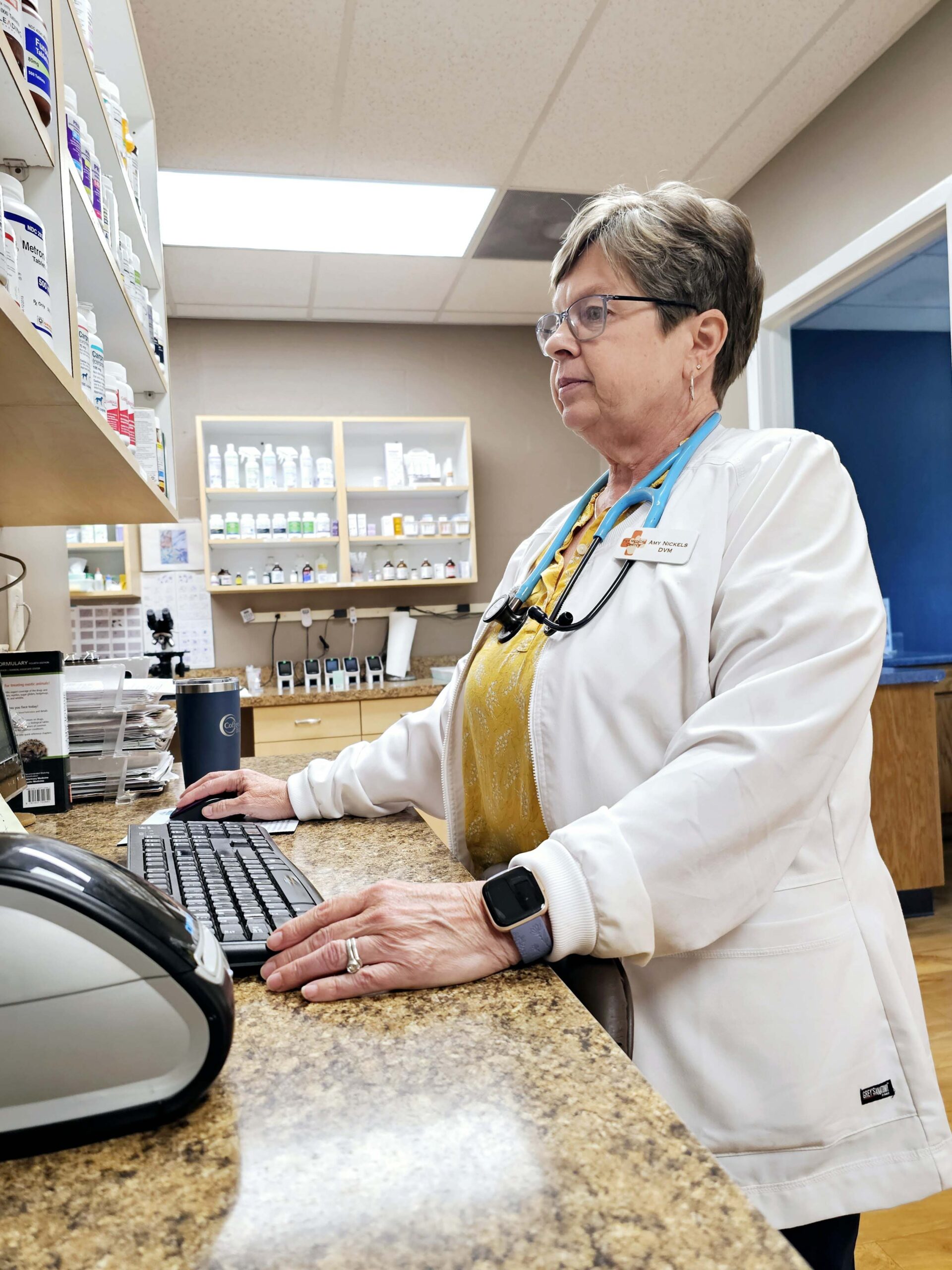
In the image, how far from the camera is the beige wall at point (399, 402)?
451 centimetres

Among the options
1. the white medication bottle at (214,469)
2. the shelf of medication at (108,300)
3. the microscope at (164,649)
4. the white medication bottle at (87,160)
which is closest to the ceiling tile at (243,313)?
the white medication bottle at (214,469)

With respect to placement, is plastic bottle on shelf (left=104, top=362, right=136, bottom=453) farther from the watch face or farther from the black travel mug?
the watch face

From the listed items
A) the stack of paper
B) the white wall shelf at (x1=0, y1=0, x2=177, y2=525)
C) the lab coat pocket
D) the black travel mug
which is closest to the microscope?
the white wall shelf at (x1=0, y1=0, x2=177, y2=525)

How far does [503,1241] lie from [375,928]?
0.30 m

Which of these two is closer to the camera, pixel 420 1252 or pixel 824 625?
pixel 420 1252

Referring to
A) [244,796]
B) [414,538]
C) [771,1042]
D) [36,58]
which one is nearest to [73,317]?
[36,58]

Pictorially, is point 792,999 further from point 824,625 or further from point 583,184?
point 583,184

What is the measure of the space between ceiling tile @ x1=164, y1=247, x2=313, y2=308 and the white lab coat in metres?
3.38

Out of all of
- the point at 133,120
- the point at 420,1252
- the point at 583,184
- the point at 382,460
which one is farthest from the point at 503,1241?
the point at 382,460

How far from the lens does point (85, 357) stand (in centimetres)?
119

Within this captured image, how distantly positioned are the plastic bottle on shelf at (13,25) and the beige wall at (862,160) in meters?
2.13

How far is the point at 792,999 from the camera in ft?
2.66

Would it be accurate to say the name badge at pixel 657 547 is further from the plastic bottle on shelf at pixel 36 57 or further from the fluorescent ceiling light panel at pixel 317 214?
the fluorescent ceiling light panel at pixel 317 214

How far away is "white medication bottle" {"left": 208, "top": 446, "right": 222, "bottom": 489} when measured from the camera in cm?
428
